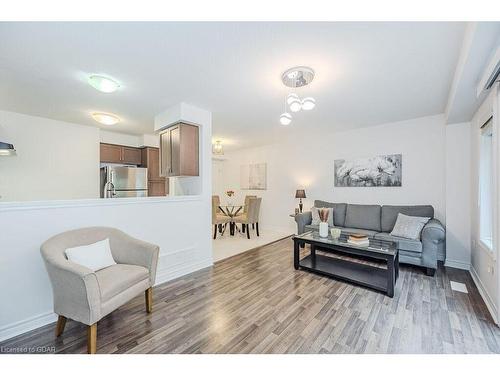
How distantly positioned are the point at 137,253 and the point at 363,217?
3642 millimetres

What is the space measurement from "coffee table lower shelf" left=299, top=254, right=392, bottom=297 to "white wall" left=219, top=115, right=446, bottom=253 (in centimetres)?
161

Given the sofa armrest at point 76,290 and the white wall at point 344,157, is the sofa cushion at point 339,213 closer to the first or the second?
the white wall at point 344,157

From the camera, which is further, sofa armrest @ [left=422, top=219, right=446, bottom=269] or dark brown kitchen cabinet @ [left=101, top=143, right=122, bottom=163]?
dark brown kitchen cabinet @ [left=101, top=143, right=122, bottom=163]

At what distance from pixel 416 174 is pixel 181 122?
4.07 metres

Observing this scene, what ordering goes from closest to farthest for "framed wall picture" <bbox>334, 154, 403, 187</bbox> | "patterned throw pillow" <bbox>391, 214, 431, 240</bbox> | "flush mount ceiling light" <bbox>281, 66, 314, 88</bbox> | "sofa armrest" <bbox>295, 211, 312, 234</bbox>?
"flush mount ceiling light" <bbox>281, 66, 314, 88</bbox> < "patterned throw pillow" <bbox>391, 214, 431, 240</bbox> < "framed wall picture" <bbox>334, 154, 403, 187</bbox> < "sofa armrest" <bbox>295, 211, 312, 234</bbox>

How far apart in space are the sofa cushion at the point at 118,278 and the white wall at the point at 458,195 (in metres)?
4.20

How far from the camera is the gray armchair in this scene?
146 centimetres

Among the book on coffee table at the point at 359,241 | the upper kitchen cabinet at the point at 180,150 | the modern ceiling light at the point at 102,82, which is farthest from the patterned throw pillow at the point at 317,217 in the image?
the modern ceiling light at the point at 102,82

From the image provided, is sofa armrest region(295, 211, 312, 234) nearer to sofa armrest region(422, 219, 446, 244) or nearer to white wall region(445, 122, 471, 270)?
sofa armrest region(422, 219, 446, 244)

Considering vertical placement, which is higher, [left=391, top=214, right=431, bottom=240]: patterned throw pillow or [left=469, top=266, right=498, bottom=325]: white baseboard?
[left=391, top=214, right=431, bottom=240]: patterned throw pillow

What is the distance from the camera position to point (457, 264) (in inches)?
121

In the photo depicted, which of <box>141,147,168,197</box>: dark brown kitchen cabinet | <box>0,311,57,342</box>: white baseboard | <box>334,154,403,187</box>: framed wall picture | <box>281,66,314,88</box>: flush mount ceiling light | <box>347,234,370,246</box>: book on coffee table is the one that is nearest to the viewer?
<box>0,311,57,342</box>: white baseboard

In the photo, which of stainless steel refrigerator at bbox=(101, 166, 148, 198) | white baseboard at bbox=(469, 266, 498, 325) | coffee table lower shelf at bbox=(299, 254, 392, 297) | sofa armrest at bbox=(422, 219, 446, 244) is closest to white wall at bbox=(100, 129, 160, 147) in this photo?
stainless steel refrigerator at bbox=(101, 166, 148, 198)
